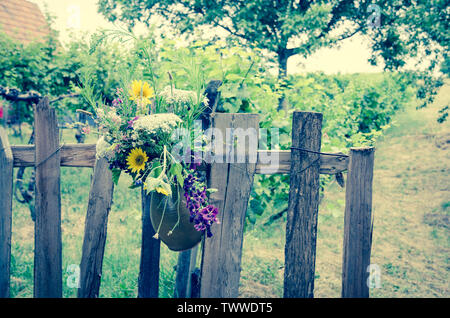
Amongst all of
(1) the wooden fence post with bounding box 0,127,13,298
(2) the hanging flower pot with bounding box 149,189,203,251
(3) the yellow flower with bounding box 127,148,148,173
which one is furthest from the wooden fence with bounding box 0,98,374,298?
(3) the yellow flower with bounding box 127,148,148,173

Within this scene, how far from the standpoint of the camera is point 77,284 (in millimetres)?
2146

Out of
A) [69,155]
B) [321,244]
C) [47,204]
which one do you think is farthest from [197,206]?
[321,244]

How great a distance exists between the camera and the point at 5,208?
82.4 inches

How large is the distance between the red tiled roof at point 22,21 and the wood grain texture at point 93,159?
299 cm

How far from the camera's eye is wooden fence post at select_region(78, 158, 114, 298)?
212 cm

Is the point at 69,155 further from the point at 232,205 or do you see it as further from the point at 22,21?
the point at 22,21

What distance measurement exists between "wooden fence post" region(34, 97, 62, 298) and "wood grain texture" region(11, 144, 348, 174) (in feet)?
0.20

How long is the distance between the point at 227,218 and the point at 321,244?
361 cm

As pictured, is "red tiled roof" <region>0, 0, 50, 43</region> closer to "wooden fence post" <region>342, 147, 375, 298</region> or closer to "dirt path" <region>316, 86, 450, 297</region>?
"wooden fence post" <region>342, 147, 375, 298</region>

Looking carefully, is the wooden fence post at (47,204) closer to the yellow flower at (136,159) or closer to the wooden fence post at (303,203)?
the yellow flower at (136,159)

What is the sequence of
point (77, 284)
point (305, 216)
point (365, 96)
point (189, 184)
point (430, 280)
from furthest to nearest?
point (365, 96) < point (430, 280) < point (77, 284) < point (305, 216) < point (189, 184)

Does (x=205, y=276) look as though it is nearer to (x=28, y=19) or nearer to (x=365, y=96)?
(x=28, y=19)

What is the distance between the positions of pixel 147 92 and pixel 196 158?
412 mm
